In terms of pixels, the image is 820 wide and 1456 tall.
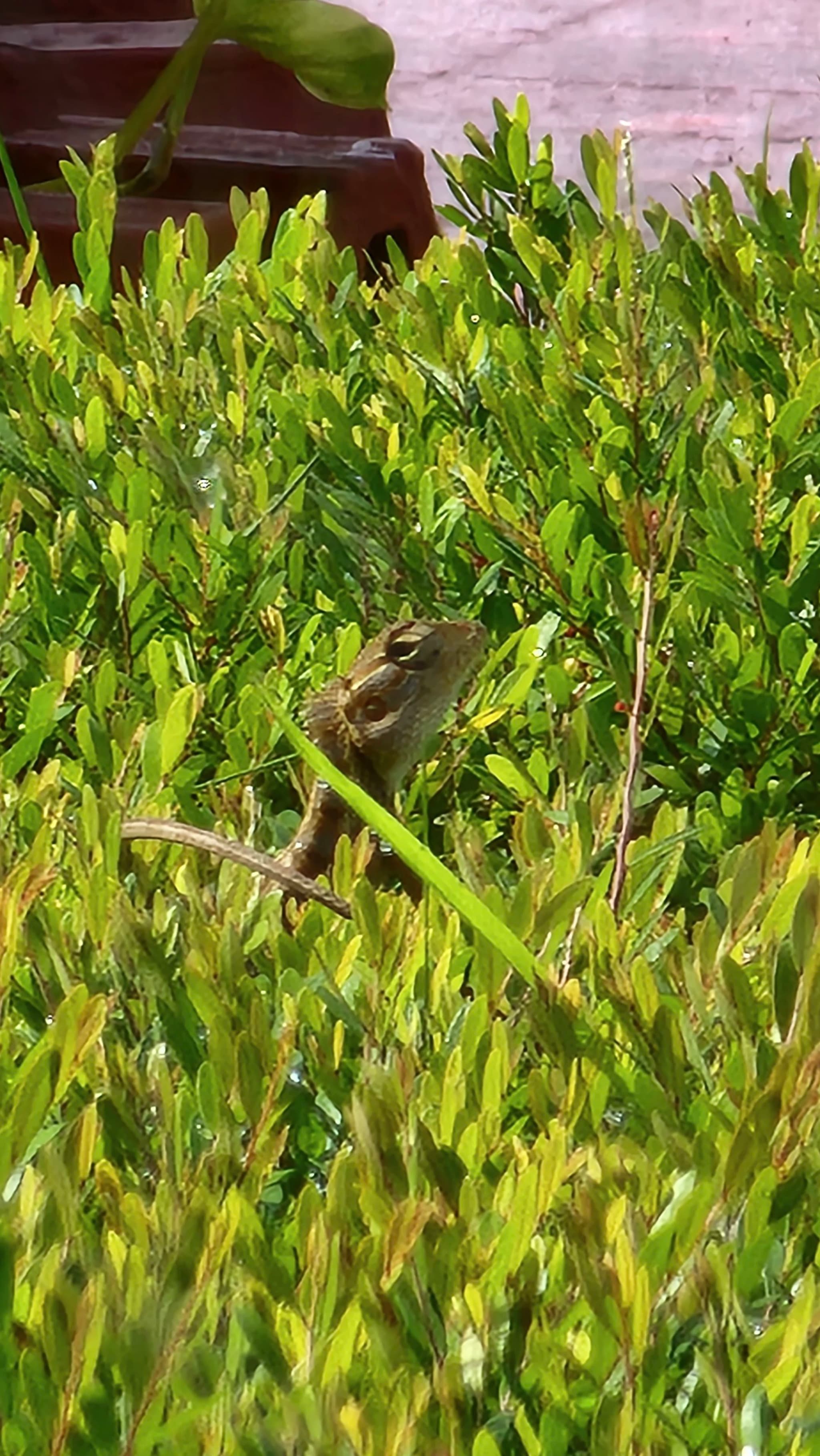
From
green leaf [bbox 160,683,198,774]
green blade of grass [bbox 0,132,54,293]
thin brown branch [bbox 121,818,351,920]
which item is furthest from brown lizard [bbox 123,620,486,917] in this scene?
green blade of grass [bbox 0,132,54,293]

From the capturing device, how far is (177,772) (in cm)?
171

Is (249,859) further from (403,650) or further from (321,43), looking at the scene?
(321,43)

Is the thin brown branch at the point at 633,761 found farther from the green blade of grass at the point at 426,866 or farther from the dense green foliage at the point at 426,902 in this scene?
the green blade of grass at the point at 426,866

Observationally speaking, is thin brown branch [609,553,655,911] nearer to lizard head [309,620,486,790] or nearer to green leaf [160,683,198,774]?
lizard head [309,620,486,790]

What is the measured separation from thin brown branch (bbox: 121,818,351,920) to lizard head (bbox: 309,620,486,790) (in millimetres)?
445

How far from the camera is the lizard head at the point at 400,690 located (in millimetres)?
1766

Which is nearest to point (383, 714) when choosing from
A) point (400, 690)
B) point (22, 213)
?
point (400, 690)

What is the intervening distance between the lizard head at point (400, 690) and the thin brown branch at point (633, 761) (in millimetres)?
223

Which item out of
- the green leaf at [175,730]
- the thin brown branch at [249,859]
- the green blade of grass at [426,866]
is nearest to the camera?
the green blade of grass at [426,866]

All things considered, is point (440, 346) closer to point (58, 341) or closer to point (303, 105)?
point (58, 341)

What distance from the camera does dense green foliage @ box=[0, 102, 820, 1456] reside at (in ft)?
2.92

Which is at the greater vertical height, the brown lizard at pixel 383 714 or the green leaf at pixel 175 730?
the green leaf at pixel 175 730

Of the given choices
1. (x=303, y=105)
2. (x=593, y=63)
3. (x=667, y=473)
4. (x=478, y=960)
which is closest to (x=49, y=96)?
(x=303, y=105)

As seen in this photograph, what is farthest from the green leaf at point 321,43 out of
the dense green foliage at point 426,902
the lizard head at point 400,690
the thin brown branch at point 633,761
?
the thin brown branch at point 633,761
